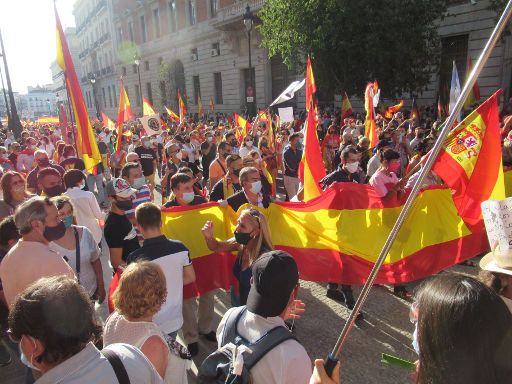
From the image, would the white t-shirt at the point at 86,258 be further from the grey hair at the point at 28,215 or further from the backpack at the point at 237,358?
the backpack at the point at 237,358

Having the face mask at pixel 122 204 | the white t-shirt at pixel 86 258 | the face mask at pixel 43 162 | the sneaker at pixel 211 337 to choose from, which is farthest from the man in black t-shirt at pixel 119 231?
the face mask at pixel 43 162

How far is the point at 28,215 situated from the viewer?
2760 mm

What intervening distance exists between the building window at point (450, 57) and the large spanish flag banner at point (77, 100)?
677 inches

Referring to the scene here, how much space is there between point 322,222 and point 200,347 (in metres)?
1.83

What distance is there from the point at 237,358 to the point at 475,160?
3.12m

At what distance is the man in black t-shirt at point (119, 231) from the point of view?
141 inches

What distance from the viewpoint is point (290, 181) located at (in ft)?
26.0

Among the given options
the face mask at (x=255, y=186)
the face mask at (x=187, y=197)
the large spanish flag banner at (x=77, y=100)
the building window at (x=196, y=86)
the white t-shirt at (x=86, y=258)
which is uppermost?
the building window at (x=196, y=86)

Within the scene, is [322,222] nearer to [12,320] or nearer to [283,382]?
[283,382]

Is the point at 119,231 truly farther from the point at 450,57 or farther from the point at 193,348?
the point at 450,57

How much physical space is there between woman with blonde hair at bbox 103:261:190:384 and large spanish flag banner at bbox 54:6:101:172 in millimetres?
3474

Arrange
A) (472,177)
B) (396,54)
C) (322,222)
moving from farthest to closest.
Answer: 1. (396,54)
2. (322,222)
3. (472,177)

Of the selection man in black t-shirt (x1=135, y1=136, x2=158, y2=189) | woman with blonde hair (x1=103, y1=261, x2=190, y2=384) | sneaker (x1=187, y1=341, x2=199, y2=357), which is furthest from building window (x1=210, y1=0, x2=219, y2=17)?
woman with blonde hair (x1=103, y1=261, x2=190, y2=384)

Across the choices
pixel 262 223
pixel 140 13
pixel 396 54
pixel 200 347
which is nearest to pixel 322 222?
pixel 262 223
